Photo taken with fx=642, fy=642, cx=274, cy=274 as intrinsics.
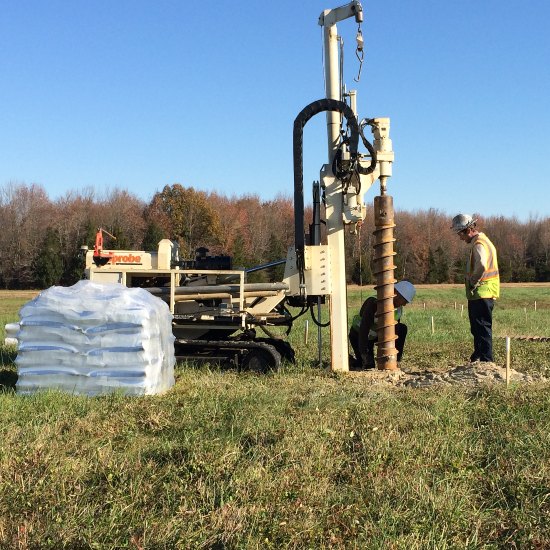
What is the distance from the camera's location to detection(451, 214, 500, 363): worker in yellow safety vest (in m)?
8.72

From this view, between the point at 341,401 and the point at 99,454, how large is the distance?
2.51 metres

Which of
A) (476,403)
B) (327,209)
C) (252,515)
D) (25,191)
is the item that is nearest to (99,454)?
(252,515)

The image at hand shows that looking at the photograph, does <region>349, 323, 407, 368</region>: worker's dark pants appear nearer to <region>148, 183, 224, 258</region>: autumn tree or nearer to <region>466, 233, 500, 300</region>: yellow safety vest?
<region>466, 233, 500, 300</region>: yellow safety vest

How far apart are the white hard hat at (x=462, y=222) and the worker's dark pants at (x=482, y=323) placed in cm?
104

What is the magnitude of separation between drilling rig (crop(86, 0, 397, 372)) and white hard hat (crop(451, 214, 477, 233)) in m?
0.90

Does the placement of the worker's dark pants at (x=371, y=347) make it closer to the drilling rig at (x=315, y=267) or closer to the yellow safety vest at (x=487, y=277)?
the drilling rig at (x=315, y=267)

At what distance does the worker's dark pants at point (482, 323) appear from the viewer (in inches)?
345

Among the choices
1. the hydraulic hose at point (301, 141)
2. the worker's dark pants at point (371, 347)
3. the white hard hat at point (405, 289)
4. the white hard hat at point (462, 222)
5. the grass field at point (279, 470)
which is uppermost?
the hydraulic hose at point (301, 141)

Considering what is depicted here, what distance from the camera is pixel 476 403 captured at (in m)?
6.22

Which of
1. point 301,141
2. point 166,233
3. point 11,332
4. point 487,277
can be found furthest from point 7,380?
point 166,233

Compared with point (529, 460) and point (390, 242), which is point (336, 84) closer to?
point (390, 242)

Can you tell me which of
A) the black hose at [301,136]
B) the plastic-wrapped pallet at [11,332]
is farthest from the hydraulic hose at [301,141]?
the plastic-wrapped pallet at [11,332]

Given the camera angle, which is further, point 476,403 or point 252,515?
point 476,403

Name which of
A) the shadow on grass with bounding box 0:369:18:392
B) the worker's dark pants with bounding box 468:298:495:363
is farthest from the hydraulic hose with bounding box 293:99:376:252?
the shadow on grass with bounding box 0:369:18:392
